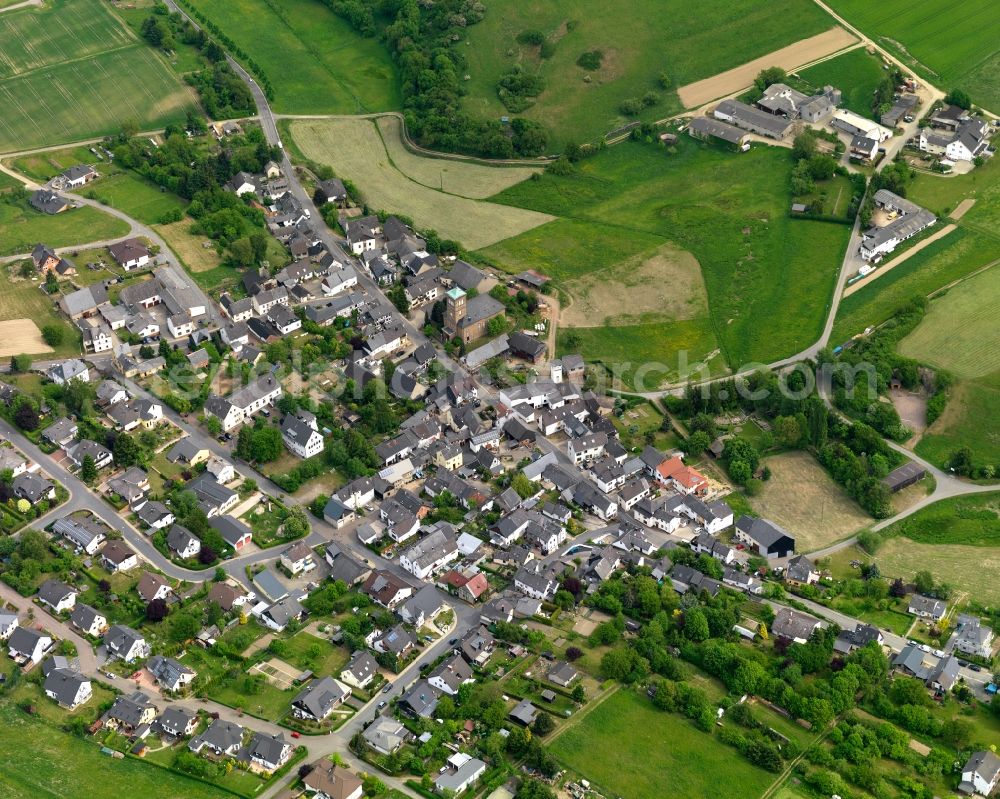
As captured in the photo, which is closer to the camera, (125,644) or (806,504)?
(125,644)

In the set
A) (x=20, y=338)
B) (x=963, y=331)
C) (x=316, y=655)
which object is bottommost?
(x=316, y=655)

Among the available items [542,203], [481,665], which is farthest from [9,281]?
[481,665]

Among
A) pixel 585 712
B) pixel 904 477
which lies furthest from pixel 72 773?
pixel 904 477

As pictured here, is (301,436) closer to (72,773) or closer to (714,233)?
(72,773)

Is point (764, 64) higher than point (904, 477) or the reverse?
higher

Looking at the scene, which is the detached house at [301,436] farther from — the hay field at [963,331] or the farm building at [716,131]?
the farm building at [716,131]

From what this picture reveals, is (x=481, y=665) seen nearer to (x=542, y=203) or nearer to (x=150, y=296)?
(x=150, y=296)

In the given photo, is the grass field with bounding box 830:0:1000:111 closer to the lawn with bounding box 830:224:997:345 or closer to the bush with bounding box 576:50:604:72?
the lawn with bounding box 830:224:997:345
